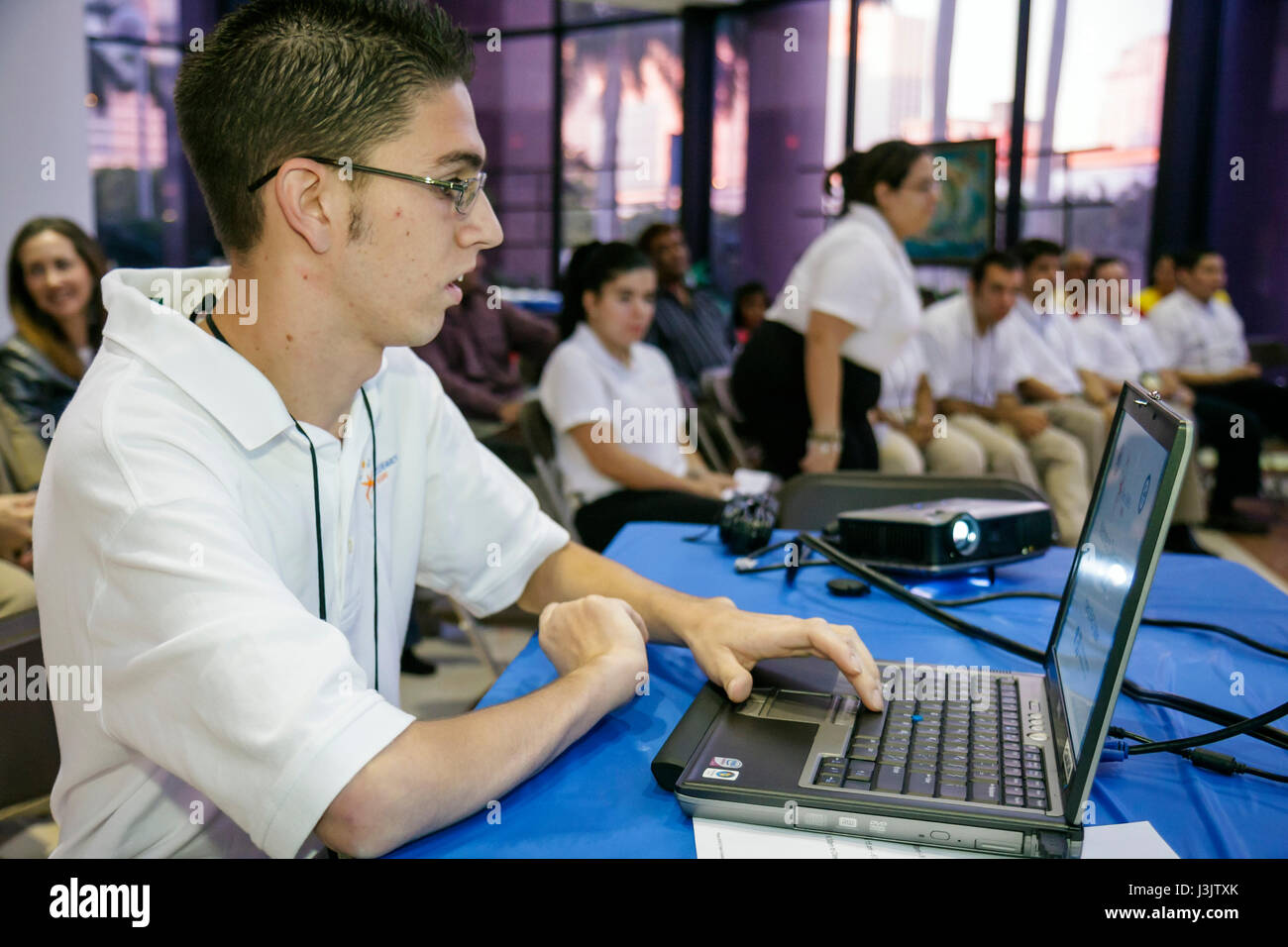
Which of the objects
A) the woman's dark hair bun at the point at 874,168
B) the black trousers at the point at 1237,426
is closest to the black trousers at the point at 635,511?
the woman's dark hair bun at the point at 874,168

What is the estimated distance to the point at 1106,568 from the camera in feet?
2.76

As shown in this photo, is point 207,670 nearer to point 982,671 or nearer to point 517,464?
point 982,671

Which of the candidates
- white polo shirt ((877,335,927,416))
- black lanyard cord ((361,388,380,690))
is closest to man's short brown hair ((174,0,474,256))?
black lanyard cord ((361,388,380,690))

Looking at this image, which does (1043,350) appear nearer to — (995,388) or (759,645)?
(995,388)

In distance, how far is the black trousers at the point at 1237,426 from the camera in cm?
558

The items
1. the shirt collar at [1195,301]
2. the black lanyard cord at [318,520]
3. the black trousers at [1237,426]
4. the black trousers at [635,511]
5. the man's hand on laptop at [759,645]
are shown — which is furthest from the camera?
the shirt collar at [1195,301]

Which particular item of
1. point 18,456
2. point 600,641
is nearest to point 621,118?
point 18,456

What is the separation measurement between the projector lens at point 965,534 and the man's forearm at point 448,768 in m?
0.68

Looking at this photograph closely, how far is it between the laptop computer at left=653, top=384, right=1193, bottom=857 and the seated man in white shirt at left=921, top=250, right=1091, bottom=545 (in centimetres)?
371

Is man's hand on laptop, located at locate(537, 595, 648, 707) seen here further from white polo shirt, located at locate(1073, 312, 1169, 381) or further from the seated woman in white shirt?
white polo shirt, located at locate(1073, 312, 1169, 381)

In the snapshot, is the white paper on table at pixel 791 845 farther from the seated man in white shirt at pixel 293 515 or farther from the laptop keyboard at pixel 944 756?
the seated man in white shirt at pixel 293 515

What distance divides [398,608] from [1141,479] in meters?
0.88

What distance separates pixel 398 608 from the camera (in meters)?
1.30

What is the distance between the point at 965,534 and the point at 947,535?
0.03 metres
